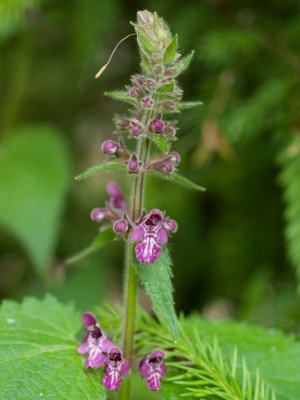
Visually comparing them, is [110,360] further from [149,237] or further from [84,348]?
[149,237]

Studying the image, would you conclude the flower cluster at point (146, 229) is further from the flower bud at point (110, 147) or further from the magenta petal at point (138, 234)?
the flower bud at point (110, 147)

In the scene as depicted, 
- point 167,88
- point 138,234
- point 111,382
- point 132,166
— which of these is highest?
point 167,88

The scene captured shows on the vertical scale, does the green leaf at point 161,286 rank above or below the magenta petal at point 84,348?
above

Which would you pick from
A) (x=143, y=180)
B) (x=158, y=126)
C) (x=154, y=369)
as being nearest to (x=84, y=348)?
(x=154, y=369)

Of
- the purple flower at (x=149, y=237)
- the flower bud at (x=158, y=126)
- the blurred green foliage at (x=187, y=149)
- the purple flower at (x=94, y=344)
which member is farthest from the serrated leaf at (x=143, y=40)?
the blurred green foliage at (x=187, y=149)

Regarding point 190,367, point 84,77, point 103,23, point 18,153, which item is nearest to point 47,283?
point 18,153

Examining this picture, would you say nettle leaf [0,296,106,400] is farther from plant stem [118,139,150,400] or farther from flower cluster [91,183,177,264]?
flower cluster [91,183,177,264]
